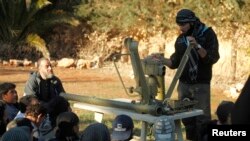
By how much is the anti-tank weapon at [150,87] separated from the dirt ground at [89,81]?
5.88 metres

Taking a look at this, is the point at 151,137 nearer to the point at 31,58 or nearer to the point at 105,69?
the point at 105,69

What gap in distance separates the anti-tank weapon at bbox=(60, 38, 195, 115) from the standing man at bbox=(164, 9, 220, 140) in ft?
0.60

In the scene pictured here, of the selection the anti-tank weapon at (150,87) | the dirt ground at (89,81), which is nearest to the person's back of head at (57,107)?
the anti-tank weapon at (150,87)

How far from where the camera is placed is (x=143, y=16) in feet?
56.0

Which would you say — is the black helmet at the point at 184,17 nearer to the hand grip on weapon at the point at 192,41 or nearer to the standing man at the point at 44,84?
the hand grip on weapon at the point at 192,41

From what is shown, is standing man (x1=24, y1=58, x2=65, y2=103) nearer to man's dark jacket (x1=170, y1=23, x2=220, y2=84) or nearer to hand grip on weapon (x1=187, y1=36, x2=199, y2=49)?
man's dark jacket (x1=170, y1=23, x2=220, y2=84)

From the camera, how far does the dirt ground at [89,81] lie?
40.9 ft

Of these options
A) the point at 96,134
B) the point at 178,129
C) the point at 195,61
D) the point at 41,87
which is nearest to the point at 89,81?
the point at 41,87

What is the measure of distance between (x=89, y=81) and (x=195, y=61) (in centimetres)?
964

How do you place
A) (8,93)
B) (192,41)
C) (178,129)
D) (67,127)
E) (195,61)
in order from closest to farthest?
(67,127), (192,41), (195,61), (178,129), (8,93)

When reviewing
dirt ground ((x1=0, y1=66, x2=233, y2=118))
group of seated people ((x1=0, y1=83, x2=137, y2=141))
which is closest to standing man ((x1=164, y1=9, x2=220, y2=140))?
group of seated people ((x1=0, y1=83, x2=137, y2=141))

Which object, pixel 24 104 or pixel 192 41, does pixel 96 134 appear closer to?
pixel 192 41

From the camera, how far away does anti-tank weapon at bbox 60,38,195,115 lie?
497 cm

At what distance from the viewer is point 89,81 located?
48.6 ft
